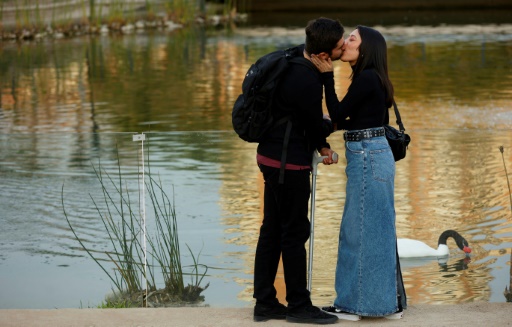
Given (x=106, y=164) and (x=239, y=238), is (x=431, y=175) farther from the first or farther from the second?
(x=106, y=164)

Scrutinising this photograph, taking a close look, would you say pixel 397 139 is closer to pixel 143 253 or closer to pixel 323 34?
pixel 323 34

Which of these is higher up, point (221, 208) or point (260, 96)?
point (260, 96)

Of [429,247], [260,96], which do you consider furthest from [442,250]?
[260,96]

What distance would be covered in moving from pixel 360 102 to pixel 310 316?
0.83m

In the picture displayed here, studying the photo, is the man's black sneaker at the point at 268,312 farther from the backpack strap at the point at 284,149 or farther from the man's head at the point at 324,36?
the man's head at the point at 324,36

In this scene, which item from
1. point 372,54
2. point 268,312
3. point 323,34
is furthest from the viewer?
point 268,312

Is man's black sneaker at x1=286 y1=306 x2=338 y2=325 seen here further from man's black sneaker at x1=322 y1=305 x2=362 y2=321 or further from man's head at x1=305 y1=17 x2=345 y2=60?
man's head at x1=305 y1=17 x2=345 y2=60

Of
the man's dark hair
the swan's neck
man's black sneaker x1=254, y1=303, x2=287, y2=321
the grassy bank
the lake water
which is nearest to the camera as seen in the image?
→ the man's dark hair

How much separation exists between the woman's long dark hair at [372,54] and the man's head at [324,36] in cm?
11

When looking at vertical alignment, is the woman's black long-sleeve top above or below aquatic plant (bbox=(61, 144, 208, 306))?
above

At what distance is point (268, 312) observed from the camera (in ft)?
13.8

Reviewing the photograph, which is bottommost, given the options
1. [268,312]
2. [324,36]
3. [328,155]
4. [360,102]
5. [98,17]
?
[98,17]

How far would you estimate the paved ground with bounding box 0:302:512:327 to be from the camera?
4.13 metres

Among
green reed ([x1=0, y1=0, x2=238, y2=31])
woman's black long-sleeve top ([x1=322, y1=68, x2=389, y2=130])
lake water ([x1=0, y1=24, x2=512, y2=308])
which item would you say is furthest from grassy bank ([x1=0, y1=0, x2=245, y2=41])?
woman's black long-sleeve top ([x1=322, y1=68, x2=389, y2=130])
